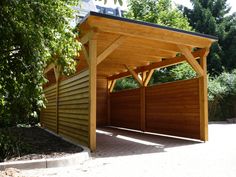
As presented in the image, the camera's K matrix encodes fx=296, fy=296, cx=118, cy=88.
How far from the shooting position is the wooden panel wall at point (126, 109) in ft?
36.2

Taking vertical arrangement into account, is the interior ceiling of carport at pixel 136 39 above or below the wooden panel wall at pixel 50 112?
above

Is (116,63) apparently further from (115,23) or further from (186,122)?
(115,23)

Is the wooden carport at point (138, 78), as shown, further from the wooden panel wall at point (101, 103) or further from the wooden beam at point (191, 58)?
the wooden panel wall at point (101, 103)

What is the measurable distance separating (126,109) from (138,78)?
1724 mm

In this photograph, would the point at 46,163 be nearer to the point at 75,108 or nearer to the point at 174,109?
the point at 75,108

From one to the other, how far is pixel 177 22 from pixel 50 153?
19000mm

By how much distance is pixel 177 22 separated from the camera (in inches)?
887

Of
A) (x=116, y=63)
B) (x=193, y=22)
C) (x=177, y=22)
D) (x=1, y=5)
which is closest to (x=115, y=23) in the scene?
(x=1, y=5)

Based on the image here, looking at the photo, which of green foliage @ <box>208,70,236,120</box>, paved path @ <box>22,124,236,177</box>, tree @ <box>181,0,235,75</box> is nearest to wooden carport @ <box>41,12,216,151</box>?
paved path @ <box>22,124,236,177</box>

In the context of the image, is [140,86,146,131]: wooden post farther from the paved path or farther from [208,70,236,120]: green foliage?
[208,70,236,120]: green foliage

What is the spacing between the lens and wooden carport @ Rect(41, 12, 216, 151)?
6273 millimetres

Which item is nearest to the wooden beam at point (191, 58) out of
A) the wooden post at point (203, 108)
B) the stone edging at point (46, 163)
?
the wooden post at point (203, 108)

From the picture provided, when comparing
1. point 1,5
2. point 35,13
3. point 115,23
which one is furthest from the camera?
point 115,23

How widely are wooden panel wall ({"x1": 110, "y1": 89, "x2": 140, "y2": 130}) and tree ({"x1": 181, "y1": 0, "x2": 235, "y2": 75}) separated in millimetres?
12435
